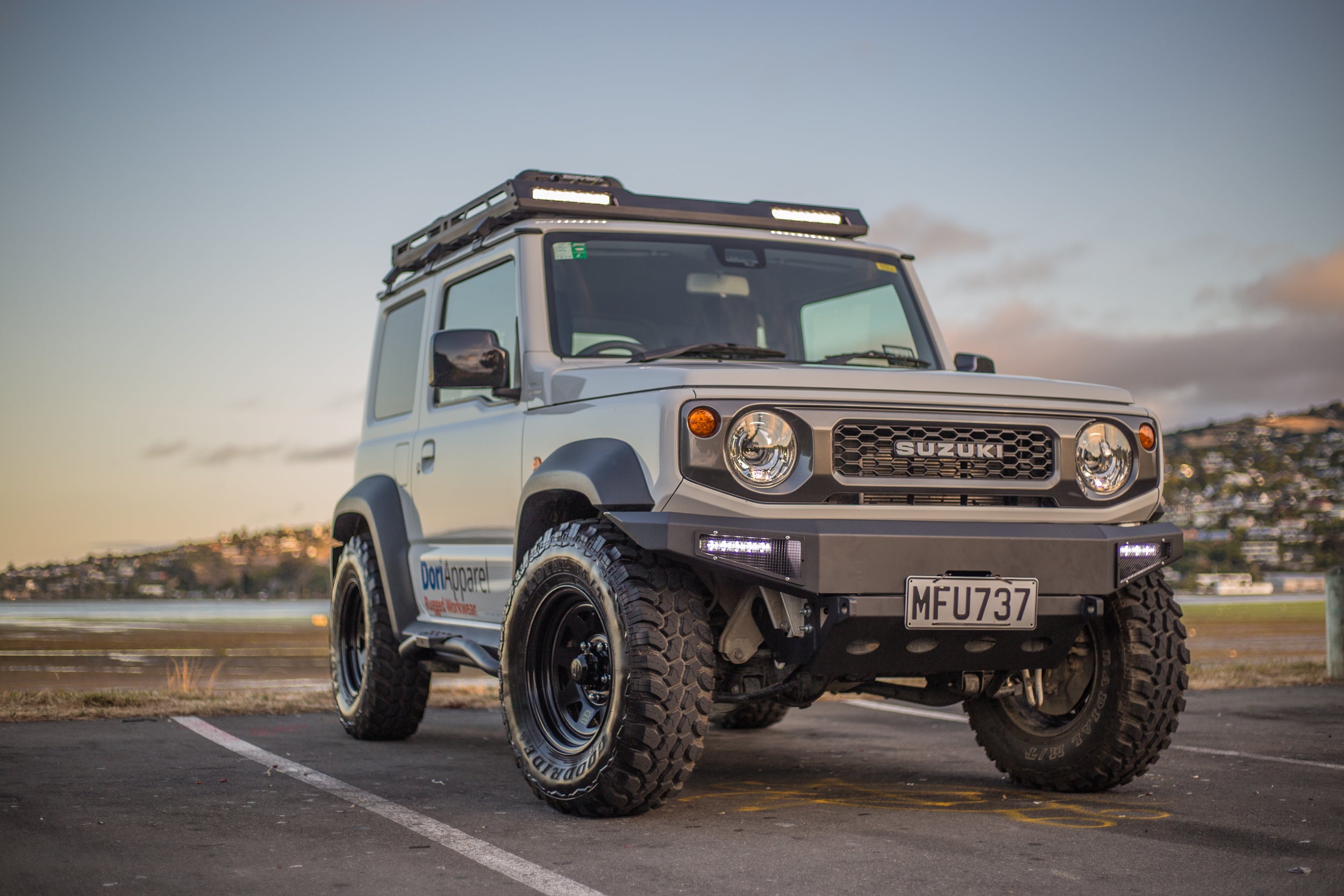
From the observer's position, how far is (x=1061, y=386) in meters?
5.46

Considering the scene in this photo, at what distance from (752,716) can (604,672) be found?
369cm

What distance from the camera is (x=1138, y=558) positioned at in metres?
5.26

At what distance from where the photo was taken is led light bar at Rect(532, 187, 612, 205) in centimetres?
652

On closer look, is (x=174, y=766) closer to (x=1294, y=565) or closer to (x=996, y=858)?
(x=996, y=858)

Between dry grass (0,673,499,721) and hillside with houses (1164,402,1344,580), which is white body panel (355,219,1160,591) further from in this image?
hillside with houses (1164,402,1344,580)

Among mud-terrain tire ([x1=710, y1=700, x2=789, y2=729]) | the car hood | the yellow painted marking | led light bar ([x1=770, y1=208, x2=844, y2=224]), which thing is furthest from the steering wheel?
mud-terrain tire ([x1=710, y1=700, x2=789, y2=729])

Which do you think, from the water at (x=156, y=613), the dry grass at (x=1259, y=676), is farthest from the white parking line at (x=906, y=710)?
the water at (x=156, y=613)

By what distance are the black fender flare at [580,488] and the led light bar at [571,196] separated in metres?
1.48

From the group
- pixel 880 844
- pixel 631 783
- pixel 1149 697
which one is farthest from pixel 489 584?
pixel 1149 697

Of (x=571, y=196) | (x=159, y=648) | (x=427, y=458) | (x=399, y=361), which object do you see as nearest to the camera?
(x=571, y=196)

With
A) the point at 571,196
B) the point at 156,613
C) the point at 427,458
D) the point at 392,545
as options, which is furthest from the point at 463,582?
the point at 156,613

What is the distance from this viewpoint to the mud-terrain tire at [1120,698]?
5.48 metres

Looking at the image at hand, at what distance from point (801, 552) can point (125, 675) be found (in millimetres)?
19730

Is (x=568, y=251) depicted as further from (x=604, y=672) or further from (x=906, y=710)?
(x=906, y=710)
